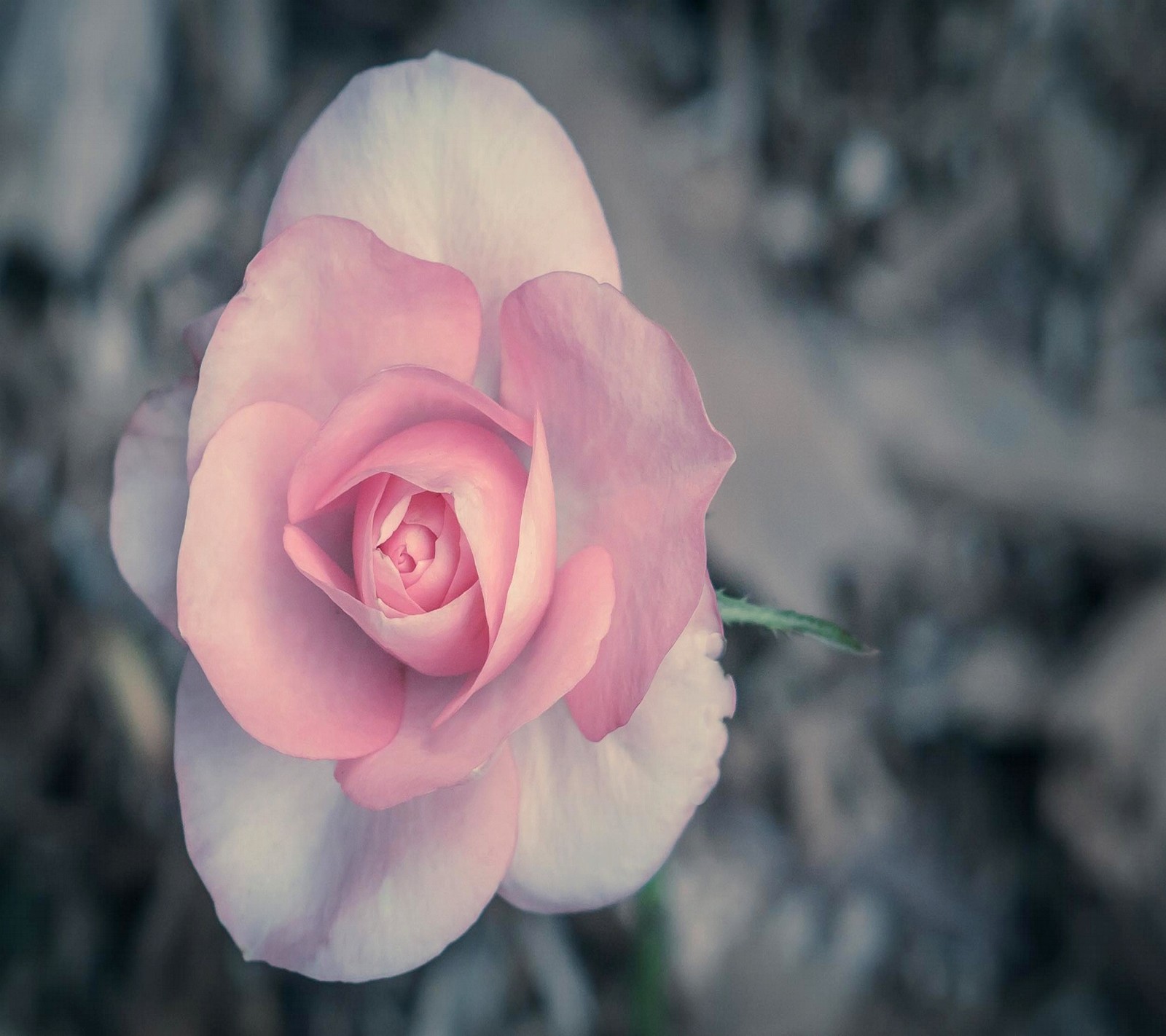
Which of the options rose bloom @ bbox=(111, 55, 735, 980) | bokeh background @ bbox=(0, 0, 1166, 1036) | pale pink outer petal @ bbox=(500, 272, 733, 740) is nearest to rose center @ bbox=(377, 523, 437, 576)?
rose bloom @ bbox=(111, 55, 735, 980)

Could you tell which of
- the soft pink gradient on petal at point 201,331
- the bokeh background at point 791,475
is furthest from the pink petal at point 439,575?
the bokeh background at point 791,475

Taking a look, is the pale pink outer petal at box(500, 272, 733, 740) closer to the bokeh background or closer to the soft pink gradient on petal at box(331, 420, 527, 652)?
the soft pink gradient on petal at box(331, 420, 527, 652)

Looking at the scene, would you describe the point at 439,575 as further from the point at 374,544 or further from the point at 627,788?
the point at 627,788

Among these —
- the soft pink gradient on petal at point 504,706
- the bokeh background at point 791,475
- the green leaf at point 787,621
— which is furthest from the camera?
the bokeh background at point 791,475

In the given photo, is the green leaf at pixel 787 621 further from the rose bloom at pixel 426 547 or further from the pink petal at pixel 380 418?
the pink petal at pixel 380 418

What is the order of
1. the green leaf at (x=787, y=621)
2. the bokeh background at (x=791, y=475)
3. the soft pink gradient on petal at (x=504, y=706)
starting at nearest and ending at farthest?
1. the soft pink gradient on petal at (x=504, y=706)
2. the green leaf at (x=787, y=621)
3. the bokeh background at (x=791, y=475)

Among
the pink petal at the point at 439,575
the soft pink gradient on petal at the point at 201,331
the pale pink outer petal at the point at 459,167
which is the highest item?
the pale pink outer petal at the point at 459,167

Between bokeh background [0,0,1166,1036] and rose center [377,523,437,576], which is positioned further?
bokeh background [0,0,1166,1036]
